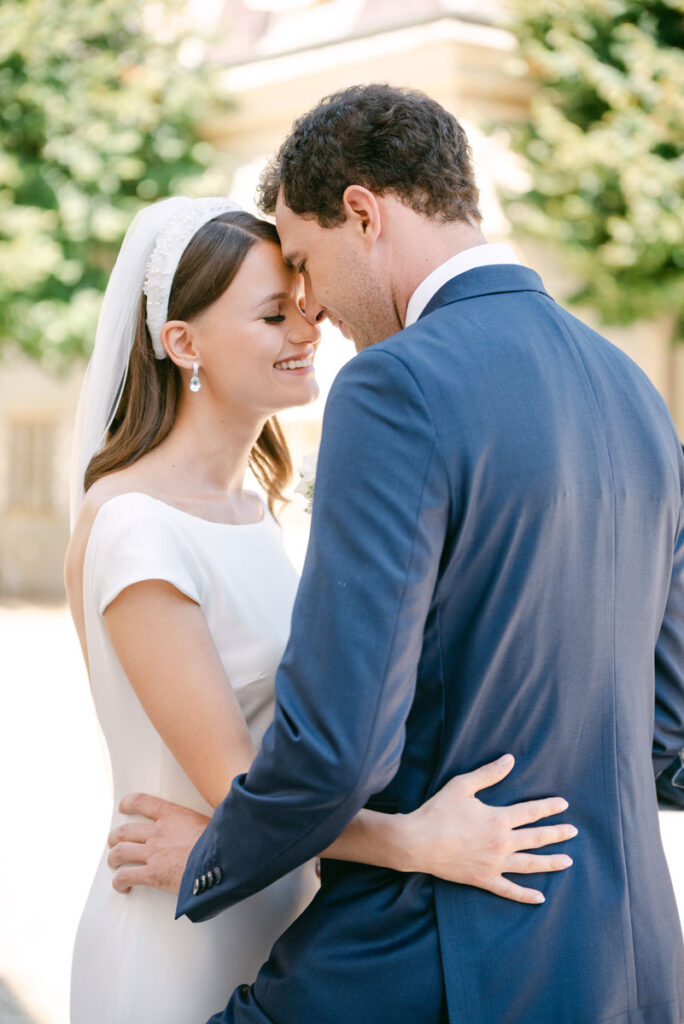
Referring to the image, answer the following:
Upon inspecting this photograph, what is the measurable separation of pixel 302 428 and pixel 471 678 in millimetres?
11709

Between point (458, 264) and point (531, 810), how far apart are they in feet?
2.80

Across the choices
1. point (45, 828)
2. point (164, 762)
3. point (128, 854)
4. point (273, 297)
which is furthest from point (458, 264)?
point (45, 828)

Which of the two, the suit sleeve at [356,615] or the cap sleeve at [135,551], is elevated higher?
the suit sleeve at [356,615]

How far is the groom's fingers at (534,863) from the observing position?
162cm

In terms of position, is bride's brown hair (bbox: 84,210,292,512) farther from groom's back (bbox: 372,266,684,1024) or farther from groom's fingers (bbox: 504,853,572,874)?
groom's fingers (bbox: 504,853,572,874)

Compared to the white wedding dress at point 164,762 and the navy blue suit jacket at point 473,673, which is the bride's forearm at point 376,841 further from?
the white wedding dress at point 164,762

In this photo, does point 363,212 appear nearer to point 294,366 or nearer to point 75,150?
point 294,366

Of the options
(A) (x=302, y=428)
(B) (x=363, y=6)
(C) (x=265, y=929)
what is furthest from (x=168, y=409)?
(B) (x=363, y=6)

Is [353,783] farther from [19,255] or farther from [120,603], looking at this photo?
[19,255]

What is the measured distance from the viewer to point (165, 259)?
2555mm

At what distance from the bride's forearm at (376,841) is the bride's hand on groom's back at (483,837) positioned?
0.03ft

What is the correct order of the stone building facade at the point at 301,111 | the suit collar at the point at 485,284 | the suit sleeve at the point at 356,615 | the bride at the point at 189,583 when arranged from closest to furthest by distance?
the suit sleeve at the point at 356,615 → the suit collar at the point at 485,284 → the bride at the point at 189,583 → the stone building facade at the point at 301,111

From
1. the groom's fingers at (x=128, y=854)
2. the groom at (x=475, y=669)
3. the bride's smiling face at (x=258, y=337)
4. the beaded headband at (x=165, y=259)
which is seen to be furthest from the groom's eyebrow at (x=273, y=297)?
the groom's fingers at (x=128, y=854)

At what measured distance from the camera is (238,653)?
7.54 ft
